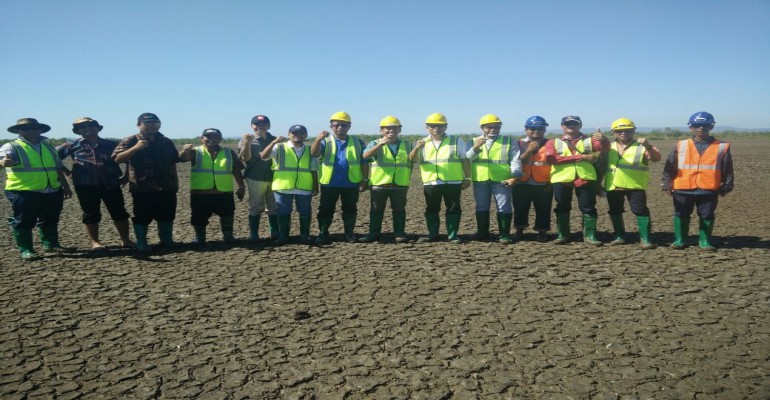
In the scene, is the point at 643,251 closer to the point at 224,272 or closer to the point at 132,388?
the point at 224,272

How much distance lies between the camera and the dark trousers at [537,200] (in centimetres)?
736

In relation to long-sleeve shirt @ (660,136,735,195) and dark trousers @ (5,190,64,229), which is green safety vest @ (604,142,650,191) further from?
dark trousers @ (5,190,64,229)

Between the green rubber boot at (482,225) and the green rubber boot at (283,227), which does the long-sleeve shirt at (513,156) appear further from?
the green rubber boot at (283,227)

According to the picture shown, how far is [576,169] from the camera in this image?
7.12 metres

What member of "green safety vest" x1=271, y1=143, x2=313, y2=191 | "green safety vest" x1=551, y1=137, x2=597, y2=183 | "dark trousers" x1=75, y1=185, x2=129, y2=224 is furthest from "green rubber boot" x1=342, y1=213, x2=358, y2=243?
"dark trousers" x1=75, y1=185, x2=129, y2=224

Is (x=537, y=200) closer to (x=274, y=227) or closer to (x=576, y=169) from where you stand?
(x=576, y=169)

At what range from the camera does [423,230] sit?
8727mm

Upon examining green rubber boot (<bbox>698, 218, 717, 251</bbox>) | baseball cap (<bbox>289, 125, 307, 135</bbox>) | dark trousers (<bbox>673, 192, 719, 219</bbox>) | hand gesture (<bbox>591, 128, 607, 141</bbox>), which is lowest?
green rubber boot (<bbox>698, 218, 717, 251</bbox>)

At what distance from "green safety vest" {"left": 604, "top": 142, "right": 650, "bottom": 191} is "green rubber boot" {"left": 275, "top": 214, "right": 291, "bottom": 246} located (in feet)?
15.3

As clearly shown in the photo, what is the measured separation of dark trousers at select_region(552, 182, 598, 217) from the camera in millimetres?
7145

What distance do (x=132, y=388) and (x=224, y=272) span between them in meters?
2.69

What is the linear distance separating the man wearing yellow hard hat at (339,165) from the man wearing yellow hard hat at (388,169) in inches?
6.6

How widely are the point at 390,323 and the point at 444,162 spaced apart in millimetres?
3314

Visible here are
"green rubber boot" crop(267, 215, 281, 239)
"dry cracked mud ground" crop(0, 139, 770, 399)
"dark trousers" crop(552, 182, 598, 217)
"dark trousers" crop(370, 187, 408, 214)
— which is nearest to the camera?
"dry cracked mud ground" crop(0, 139, 770, 399)
